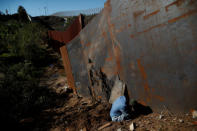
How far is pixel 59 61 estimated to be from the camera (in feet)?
23.8

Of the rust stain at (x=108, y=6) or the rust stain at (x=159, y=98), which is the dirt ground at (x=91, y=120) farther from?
the rust stain at (x=108, y=6)

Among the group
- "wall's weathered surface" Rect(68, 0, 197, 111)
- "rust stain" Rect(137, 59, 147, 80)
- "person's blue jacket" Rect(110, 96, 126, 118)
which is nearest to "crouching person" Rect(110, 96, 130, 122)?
"person's blue jacket" Rect(110, 96, 126, 118)

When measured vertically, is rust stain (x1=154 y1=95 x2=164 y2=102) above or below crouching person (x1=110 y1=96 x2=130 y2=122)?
above

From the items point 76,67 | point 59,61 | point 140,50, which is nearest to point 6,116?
point 76,67

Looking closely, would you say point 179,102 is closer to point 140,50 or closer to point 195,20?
point 140,50

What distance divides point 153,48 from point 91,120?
1.37 m

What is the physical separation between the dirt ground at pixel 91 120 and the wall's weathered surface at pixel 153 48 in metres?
0.14

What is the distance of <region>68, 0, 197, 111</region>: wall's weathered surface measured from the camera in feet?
3.88

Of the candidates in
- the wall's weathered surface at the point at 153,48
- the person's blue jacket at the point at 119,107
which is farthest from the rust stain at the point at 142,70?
the person's blue jacket at the point at 119,107

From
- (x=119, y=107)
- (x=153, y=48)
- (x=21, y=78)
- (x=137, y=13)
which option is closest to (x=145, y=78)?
(x=153, y=48)

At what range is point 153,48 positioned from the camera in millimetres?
1416

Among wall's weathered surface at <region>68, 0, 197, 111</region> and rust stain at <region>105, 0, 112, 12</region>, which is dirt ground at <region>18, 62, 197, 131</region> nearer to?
wall's weathered surface at <region>68, 0, 197, 111</region>

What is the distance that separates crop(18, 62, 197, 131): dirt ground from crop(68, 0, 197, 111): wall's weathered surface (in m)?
0.14

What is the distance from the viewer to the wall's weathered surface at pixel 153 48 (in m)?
1.18
